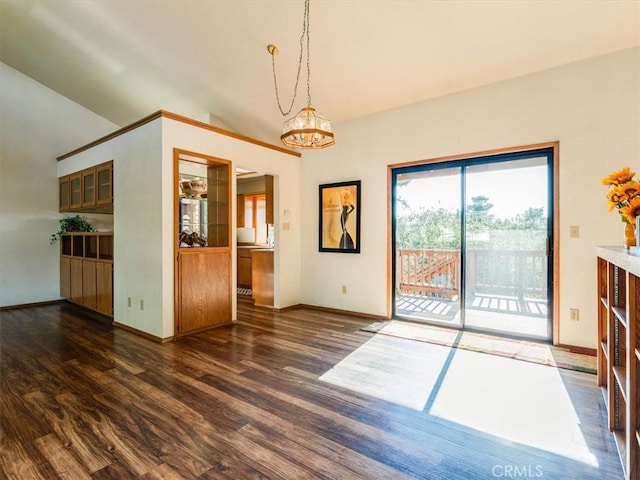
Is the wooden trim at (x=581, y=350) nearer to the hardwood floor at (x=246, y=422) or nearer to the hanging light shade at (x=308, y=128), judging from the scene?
the hardwood floor at (x=246, y=422)

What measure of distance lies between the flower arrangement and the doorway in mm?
1582

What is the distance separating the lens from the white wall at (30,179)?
206 inches

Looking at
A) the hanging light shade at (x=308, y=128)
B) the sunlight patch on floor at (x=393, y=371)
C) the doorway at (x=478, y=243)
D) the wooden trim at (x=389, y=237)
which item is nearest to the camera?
the sunlight patch on floor at (x=393, y=371)

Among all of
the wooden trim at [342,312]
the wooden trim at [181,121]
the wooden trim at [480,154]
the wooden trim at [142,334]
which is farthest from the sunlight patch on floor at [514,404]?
the wooden trim at [181,121]

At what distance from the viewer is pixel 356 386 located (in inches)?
97.7

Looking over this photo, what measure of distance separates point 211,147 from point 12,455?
128 inches

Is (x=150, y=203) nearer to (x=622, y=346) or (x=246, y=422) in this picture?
(x=246, y=422)

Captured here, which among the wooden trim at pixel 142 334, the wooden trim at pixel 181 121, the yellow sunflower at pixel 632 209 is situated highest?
the wooden trim at pixel 181 121

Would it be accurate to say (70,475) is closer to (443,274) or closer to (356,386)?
(356,386)

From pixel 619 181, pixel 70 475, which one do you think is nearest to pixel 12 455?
pixel 70 475

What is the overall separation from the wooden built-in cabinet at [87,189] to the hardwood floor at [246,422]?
7.04 ft

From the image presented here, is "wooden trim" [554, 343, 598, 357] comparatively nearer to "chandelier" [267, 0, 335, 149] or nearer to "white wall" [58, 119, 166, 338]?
"chandelier" [267, 0, 335, 149]

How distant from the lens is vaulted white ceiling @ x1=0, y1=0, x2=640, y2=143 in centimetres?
290

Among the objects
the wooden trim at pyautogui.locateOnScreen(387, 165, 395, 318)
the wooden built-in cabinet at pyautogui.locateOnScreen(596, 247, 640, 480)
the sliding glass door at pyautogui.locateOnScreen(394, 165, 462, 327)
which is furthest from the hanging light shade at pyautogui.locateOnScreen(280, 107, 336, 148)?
the wooden built-in cabinet at pyautogui.locateOnScreen(596, 247, 640, 480)
